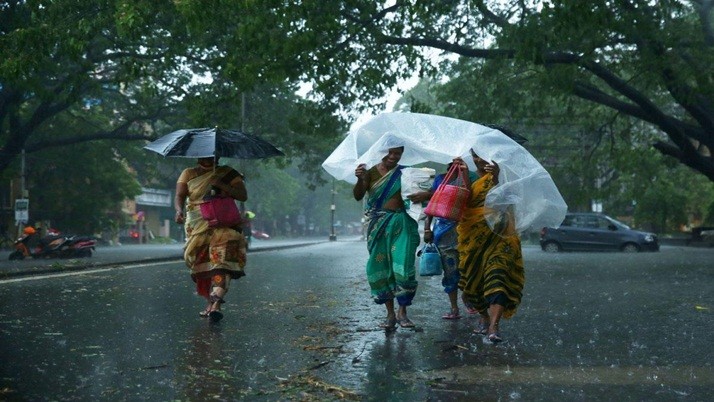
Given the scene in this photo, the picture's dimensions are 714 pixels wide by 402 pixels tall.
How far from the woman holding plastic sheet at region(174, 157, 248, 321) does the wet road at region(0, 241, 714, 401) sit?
1.47ft

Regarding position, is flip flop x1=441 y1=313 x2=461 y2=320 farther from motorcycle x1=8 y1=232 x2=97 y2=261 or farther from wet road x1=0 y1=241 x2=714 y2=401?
motorcycle x1=8 y1=232 x2=97 y2=261

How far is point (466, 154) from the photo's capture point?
27.5 feet

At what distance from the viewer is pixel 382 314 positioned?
10.0m

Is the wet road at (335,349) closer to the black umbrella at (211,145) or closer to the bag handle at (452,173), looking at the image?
the bag handle at (452,173)

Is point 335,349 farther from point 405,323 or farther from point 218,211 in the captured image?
point 218,211

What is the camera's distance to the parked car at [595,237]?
35438 millimetres

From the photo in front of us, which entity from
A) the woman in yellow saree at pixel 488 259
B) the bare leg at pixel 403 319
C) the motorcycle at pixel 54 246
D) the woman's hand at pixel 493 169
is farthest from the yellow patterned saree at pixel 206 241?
the motorcycle at pixel 54 246

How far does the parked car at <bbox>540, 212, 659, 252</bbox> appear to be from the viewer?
35438 mm

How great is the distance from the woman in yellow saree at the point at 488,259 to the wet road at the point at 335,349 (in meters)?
0.32

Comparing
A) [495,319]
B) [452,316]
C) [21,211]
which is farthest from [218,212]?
[21,211]

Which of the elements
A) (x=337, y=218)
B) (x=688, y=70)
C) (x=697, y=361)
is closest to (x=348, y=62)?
(x=688, y=70)

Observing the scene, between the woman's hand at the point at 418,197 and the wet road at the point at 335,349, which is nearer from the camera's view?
the wet road at the point at 335,349

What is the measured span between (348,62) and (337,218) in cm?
11341

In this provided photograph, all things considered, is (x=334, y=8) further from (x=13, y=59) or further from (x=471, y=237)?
(x=471, y=237)
